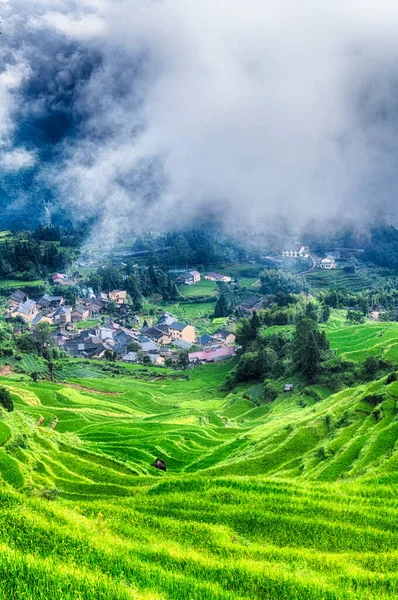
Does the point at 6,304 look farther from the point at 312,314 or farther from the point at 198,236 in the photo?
the point at 198,236

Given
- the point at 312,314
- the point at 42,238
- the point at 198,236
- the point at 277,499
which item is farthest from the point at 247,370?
the point at 198,236

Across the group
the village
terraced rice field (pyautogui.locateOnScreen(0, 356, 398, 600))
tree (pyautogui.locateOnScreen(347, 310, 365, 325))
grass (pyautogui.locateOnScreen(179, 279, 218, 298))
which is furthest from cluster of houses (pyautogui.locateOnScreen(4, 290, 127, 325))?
terraced rice field (pyautogui.locateOnScreen(0, 356, 398, 600))

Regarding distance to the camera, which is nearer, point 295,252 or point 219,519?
point 219,519

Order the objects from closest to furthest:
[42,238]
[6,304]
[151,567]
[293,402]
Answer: [151,567] → [293,402] → [6,304] → [42,238]

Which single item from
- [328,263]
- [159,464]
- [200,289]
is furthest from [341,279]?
[159,464]

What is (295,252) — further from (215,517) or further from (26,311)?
(215,517)

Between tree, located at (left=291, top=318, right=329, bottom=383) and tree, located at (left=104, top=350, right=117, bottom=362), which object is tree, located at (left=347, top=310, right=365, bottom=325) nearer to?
tree, located at (left=291, top=318, right=329, bottom=383)

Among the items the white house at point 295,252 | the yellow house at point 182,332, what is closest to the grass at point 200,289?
the yellow house at point 182,332
